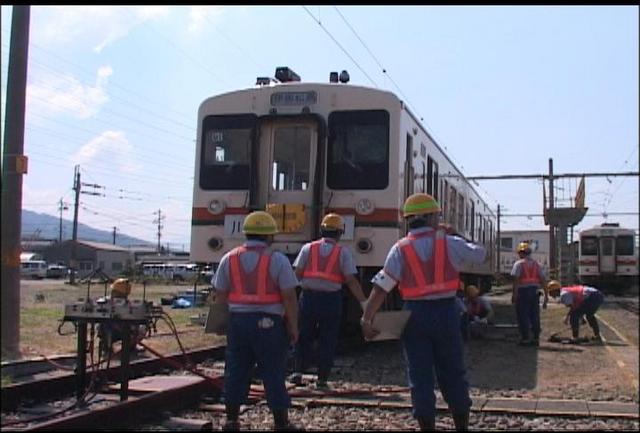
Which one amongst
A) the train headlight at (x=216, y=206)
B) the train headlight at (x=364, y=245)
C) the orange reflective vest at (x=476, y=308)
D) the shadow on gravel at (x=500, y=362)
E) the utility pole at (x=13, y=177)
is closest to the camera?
the shadow on gravel at (x=500, y=362)

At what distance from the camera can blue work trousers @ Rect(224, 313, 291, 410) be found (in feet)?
19.0

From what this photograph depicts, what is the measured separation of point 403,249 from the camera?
575cm

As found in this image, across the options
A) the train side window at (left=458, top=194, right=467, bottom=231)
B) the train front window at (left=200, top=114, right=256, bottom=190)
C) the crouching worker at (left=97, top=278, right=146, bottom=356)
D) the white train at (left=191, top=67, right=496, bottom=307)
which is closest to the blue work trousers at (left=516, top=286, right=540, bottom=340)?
the white train at (left=191, top=67, right=496, bottom=307)

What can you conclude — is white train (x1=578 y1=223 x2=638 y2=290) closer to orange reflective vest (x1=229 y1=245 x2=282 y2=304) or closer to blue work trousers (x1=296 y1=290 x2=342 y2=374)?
blue work trousers (x1=296 y1=290 x2=342 y2=374)

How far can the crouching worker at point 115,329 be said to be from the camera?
274 inches

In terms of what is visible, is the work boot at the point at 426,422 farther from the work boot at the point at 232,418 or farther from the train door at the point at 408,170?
the train door at the point at 408,170

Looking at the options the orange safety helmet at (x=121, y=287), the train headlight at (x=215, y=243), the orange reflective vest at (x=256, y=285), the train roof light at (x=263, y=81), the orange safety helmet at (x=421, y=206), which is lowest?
the orange safety helmet at (x=121, y=287)

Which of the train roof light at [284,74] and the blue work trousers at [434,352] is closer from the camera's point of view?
the blue work trousers at [434,352]

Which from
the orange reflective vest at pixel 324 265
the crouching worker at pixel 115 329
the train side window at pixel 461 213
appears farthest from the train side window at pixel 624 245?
the crouching worker at pixel 115 329

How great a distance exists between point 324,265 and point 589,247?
29.5m

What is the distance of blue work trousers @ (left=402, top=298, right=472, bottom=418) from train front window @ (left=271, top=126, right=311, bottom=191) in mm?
5336

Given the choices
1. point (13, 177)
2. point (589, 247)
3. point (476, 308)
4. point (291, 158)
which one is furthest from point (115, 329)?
point (589, 247)

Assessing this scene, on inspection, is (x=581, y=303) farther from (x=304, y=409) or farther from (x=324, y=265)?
(x=304, y=409)

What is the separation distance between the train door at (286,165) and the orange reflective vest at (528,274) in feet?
14.4
